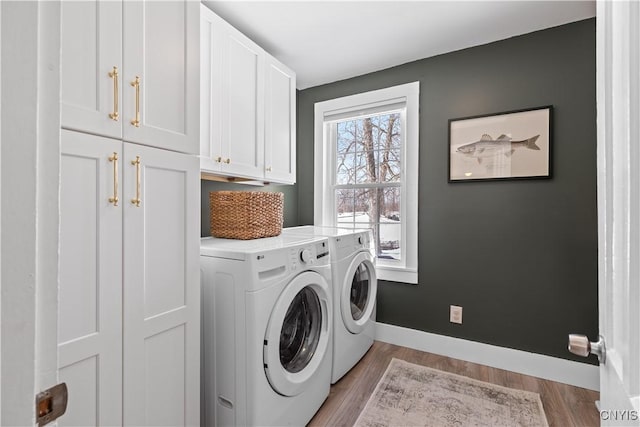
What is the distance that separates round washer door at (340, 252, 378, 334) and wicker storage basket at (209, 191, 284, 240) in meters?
0.59

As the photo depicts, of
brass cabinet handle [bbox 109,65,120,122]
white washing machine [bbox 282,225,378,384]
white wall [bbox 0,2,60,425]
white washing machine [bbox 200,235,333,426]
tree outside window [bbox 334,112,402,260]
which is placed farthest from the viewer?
tree outside window [bbox 334,112,402,260]

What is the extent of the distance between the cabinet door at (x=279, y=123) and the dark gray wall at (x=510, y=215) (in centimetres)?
86

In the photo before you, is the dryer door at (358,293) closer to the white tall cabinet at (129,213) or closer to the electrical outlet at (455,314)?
the electrical outlet at (455,314)

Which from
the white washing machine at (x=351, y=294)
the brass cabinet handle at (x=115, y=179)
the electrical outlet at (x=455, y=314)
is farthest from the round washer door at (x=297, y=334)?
the electrical outlet at (x=455, y=314)

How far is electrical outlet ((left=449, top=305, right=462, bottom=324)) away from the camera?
2.40 metres

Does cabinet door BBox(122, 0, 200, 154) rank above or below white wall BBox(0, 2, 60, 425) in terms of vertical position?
above

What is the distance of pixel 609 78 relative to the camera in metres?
0.65

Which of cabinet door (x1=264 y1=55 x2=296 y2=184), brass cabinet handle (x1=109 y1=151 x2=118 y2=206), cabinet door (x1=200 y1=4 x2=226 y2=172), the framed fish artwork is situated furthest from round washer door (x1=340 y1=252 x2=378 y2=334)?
brass cabinet handle (x1=109 y1=151 x2=118 y2=206)

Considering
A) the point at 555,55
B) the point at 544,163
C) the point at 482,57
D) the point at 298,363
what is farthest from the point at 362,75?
the point at 298,363

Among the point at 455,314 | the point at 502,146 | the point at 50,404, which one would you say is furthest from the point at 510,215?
the point at 50,404

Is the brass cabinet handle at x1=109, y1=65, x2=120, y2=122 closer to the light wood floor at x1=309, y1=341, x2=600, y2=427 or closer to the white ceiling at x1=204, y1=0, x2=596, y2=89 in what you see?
the white ceiling at x1=204, y1=0, x2=596, y2=89

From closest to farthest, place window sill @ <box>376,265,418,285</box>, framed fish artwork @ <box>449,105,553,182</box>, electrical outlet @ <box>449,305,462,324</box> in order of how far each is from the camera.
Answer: framed fish artwork @ <box>449,105,553,182</box>
electrical outlet @ <box>449,305,462,324</box>
window sill @ <box>376,265,418,285</box>

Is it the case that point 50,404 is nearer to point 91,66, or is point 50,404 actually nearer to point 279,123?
point 91,66

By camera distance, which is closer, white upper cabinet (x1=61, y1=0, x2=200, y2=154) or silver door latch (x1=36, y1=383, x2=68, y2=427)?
silver door latch (x1=36, y1=383, x2=68, y2=427)
